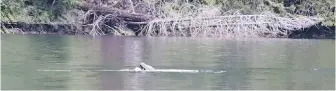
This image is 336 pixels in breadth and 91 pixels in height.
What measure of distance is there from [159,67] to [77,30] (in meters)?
26.7

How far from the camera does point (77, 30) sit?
49.8 metres

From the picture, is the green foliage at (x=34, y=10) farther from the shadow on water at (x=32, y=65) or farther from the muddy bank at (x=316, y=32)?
the shadow on water at (x=32, y=65)

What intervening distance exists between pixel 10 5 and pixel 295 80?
100 feet

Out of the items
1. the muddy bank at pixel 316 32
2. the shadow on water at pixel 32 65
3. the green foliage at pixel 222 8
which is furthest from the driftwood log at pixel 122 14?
the shadow on water at pixel 32 65

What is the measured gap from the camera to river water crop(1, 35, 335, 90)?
18641 mm

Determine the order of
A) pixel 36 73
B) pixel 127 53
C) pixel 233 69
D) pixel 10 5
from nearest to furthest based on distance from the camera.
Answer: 1. pixel 36 73
2. pixel 233 69
3. pixel 127 53
4. pixel 10 5

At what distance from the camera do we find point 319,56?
31.2m

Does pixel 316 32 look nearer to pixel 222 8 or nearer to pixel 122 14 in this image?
pixel 222 8

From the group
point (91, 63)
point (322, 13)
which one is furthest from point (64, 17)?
point (91, 63)

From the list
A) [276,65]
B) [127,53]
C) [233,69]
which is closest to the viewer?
[233,69]

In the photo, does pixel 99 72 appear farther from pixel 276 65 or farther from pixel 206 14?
pixel 206 14

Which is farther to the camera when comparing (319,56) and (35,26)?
(35,26)

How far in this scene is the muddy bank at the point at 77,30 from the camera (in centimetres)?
4849

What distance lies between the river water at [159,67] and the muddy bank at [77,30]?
575 inches
